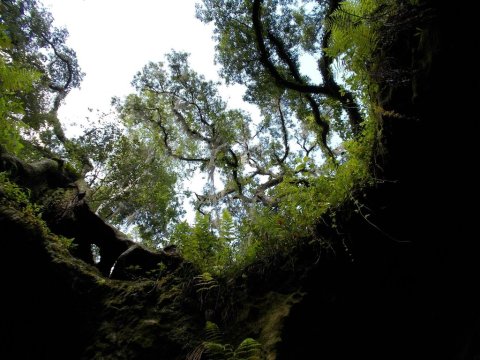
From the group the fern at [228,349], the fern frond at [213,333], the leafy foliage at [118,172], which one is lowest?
the fern at [228,349]

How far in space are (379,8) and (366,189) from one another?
1.93 metres

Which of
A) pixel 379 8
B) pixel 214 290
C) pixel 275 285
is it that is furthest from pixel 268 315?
pixel 379 8

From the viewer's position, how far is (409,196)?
3.33m

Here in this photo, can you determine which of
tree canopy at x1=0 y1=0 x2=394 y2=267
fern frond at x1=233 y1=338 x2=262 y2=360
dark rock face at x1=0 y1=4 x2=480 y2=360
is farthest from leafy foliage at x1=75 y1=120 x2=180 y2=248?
fern frond at x1=233 y1=338 x2=262 y2=360

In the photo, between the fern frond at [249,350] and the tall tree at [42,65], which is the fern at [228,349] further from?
the tall tree at [42,65]

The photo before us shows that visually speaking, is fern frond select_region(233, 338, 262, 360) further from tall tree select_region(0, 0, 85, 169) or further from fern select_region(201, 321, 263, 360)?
tall tree select_region(0, 0, 85, 169)

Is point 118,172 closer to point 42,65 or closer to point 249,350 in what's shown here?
point 42,65

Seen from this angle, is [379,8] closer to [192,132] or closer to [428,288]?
[428,288]

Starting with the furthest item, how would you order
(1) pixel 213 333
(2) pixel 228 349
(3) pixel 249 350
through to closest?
1. (1) pixel 213 333
2. (2) pixel 228 349
3. (3) pixel 249 350

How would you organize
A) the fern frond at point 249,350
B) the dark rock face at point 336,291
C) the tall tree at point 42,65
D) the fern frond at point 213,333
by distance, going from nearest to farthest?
1. the fern frond at point 249,350
2. the dark rock face at point 336,291
3. the fern frond at point 213,333
4. the tall tree at point 42,65

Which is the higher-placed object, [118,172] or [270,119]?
[270,119]

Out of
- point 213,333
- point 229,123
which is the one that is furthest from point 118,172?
point 213,333

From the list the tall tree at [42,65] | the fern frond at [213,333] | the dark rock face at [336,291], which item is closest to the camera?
the dark rock face at [336,291]

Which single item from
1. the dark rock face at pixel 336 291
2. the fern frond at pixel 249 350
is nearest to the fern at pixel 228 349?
the fern frond at pixel 249 350
